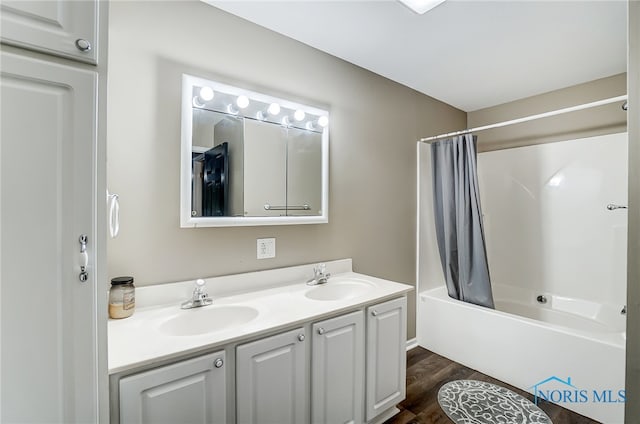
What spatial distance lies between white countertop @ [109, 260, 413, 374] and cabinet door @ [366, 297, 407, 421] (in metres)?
0.11

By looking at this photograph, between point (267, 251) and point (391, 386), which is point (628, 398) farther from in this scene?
point (267, 251)

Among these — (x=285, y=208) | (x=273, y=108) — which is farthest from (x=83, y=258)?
(x=273, y=108)

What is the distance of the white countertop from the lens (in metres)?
1.00

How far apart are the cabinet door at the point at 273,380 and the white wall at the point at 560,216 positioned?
8.70ft

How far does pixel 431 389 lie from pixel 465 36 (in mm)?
2433

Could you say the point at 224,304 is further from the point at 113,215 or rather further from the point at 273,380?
the point at 113,215

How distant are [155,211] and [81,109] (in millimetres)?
746

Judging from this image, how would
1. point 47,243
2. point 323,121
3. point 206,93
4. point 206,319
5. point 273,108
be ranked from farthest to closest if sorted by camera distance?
point 323,121
point 273,108
point 206,93
point 206,319
point 47,243

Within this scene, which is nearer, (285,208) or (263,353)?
(263,353)

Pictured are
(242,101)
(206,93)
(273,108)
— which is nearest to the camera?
(206,93)

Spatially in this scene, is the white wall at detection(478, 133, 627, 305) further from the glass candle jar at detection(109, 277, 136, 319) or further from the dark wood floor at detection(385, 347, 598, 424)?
the glass candle jar at detection(109, 277, 136, 319)

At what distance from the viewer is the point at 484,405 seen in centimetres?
191

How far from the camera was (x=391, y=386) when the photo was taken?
1747mm

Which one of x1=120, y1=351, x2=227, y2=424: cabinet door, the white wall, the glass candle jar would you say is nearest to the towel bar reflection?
the glass candle jar
